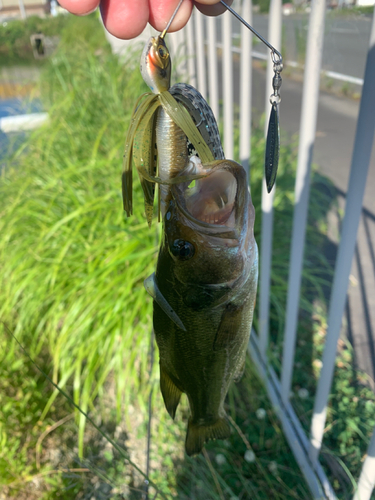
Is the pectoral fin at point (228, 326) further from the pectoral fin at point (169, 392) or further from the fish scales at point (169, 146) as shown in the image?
the fish scales at point (169, 146)

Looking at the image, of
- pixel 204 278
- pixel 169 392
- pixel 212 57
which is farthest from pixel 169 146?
pixel 212 57

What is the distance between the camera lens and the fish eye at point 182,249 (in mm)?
633

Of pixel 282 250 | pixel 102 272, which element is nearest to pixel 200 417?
pixel 102 272

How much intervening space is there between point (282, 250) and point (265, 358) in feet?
3.23

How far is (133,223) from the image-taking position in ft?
8.25

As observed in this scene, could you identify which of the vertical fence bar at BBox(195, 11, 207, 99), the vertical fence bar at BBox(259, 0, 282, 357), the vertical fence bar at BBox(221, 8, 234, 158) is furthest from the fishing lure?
the vertical fence bar at BBox(195, 11, 207, 99)

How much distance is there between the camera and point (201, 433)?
36.0 inches

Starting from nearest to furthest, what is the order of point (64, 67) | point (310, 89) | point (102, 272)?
point (310, 89)
point (102, 272)
point (64, 67)

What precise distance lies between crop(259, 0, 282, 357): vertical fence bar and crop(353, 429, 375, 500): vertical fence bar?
948 mm

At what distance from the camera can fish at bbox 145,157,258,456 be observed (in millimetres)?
605

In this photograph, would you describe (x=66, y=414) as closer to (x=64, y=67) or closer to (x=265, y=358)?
(x=265, y=358)

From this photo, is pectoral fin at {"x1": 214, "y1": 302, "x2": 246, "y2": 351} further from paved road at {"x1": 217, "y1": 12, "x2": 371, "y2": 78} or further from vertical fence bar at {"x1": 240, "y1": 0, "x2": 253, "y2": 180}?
vertical fence bar at {"x1": 240, "y1": 0, "x2": 253, "y2": 180}

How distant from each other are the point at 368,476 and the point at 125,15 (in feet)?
5.34

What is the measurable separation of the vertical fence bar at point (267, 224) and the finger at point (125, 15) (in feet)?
2.84
